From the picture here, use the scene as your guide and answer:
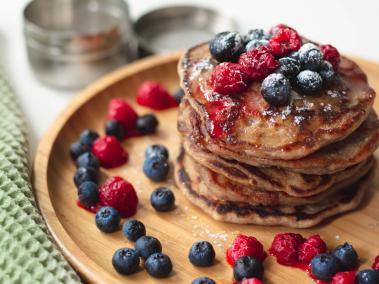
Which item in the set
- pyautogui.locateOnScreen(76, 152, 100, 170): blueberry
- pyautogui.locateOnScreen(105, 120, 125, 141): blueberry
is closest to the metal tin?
pyautogui.locateOnScreen(105, 120, 125, 141): blueberry

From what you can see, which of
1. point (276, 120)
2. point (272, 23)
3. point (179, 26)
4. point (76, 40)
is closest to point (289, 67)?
point (276, 120)

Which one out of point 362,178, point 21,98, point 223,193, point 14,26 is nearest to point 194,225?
point 223,193

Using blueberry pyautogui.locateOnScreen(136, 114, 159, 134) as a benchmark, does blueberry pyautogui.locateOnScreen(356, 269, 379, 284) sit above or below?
above

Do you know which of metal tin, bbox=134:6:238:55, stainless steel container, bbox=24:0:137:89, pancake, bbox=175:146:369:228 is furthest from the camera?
metal tin, bbox=134:6:238:55

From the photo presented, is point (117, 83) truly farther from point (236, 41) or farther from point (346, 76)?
point (346, 76)

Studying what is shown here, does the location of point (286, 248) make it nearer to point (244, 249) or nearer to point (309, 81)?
point (244, 249)

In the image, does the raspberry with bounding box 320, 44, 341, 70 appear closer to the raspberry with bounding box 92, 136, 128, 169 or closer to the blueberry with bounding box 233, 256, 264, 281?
the blueberry with bounding box 233, 256, 264, 281
